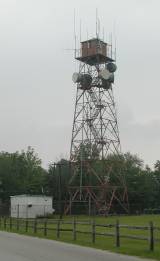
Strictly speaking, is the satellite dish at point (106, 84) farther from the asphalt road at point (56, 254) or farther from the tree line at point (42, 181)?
the asphalt road at point (56, 254)

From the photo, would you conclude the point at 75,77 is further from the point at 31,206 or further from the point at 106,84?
the point at 31,206

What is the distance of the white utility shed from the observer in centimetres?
6945

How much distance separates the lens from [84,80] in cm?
7356

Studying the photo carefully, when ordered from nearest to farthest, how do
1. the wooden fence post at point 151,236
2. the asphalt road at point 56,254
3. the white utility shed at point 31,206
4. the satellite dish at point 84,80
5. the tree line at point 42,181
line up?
the asphalt road at point 56,254 → the wooden fence post at point 151,236 → the white utility shed at point 31,206 → the satellite dish at point 84,80 → the tree line at point 42,181

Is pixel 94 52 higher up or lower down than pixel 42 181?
higher up

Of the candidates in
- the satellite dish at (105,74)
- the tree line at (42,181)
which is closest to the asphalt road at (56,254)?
the satellite dish at (105,74)

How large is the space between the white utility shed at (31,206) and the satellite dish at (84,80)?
48.4 ft

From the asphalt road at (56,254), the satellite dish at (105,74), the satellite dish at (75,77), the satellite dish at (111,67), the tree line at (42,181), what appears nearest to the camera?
the asphalt road at (56,254)

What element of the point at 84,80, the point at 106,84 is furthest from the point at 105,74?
the point at 84,80

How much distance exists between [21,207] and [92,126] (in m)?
13.2

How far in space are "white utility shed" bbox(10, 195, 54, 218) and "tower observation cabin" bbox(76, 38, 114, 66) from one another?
18.4 meters

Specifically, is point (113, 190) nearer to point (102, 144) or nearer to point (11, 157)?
point (102, 144)

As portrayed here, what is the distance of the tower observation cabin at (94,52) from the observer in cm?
7356

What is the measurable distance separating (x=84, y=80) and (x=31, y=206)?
1686cm
